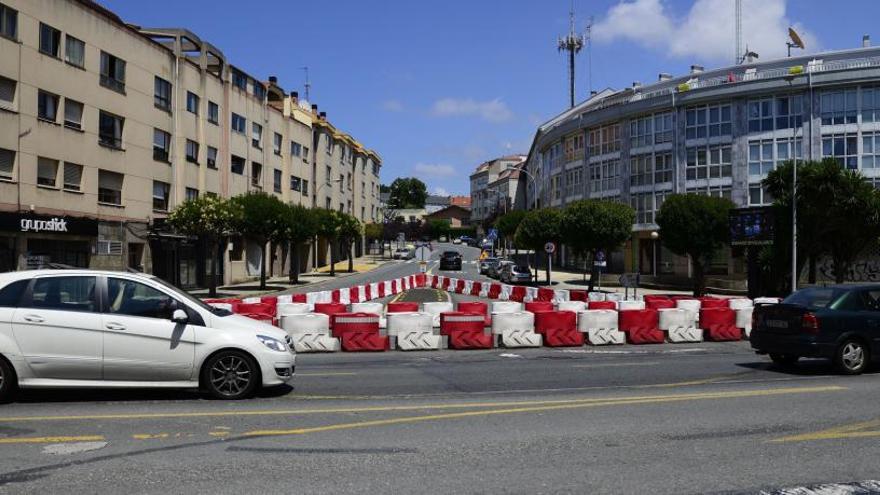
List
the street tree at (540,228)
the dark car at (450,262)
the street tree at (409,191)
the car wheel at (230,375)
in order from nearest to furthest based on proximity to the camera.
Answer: the car wheel at (230,375)
the street tree at (540,228)
the dark car at (450,262)
the street tree at (409,191)

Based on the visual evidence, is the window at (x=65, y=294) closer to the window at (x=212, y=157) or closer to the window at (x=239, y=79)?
the window at (x=212, y=157)

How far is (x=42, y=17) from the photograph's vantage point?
97.3 ft

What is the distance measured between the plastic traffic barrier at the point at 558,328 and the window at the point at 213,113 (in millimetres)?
32860

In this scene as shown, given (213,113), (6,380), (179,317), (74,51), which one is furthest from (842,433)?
(213,113)

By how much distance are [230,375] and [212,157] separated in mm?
38363

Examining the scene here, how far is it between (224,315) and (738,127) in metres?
45.6

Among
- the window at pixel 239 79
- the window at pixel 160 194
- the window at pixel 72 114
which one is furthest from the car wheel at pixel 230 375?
the window at pixel 239 79

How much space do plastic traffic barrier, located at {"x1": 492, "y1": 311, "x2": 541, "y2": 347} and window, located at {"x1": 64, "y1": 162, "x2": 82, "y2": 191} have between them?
22832mm

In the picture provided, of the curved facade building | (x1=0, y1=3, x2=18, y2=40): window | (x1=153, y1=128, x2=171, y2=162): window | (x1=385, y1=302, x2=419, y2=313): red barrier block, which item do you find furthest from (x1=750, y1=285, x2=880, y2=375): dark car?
(x1=153, y1=128, x2=171, y2=162): window

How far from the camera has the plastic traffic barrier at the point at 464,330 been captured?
16062mm

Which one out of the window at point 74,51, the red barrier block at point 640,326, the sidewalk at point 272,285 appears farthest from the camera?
the sidewalk at point 272,285

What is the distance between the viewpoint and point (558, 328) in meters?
16.8

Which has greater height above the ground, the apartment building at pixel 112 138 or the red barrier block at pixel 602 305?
the apartment building at pixel 112 138

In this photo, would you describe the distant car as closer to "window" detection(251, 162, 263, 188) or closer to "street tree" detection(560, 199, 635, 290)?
"street tree" detection(560, 199, 635, 290)
